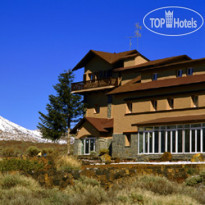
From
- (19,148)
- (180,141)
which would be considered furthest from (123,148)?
(19,148)

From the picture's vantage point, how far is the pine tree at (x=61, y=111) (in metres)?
46.4

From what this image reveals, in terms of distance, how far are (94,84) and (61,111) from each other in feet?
20.8

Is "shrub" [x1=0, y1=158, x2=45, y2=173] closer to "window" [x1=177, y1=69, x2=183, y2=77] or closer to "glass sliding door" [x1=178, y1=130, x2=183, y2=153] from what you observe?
"glass sliding door" [x1=178, y1=130, x2=183, y2=153]

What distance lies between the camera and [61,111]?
47250 millimetres

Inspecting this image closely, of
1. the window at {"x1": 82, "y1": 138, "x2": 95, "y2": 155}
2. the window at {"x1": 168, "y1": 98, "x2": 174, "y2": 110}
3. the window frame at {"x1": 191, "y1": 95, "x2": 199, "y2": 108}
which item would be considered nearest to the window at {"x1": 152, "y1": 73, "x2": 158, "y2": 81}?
the window at {"x1": 168, "y1": 98, "x2": 174, "y2": 110}

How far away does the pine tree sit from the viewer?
152 ft

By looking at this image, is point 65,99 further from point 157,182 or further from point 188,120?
point 157,182

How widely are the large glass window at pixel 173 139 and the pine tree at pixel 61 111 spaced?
15.1 meters

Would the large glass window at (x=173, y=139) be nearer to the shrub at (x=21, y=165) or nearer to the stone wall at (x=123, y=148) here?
the stone wall at (x=123, y=148)

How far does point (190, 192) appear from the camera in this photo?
11.1m

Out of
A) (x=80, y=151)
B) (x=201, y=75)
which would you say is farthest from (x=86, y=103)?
(x=201, y=75)

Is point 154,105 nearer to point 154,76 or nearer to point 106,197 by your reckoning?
point 154,76

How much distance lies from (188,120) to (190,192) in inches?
711

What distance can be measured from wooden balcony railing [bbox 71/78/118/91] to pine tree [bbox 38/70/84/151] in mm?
1880
